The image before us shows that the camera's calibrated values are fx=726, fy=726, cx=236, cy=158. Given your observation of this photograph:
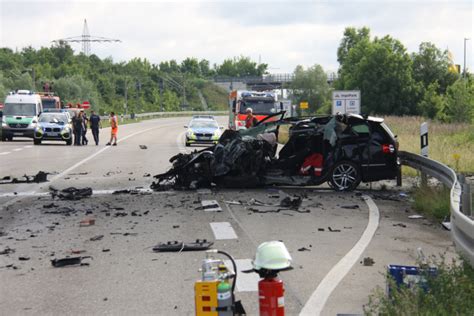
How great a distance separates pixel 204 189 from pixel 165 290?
332 inches

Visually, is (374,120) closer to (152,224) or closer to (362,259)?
(152,224)

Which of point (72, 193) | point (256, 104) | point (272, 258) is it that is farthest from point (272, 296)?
point (256, 104)

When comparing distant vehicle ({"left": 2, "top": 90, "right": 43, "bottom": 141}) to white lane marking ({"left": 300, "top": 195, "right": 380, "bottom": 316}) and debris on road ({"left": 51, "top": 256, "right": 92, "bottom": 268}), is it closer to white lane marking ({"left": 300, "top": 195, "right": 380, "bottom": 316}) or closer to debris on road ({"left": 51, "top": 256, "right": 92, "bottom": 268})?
white lane marking ({"left": 300, "top": 195, "right": 380, "bottom": 316})

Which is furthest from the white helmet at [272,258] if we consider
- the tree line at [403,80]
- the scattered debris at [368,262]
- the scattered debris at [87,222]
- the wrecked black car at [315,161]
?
the tree line at [403,80]

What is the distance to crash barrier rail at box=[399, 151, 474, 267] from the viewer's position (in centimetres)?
630

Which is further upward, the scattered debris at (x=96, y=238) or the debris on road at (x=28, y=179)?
the scattered debris at (x=96, y=238)

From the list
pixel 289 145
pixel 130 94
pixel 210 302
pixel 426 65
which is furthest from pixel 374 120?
pixel 130 94

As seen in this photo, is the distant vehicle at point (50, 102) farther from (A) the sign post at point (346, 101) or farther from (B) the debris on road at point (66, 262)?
(B) the debris on road at point (66, 262)

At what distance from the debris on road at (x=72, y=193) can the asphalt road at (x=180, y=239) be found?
10.7 inches

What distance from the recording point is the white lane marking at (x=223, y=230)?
966 centimetres

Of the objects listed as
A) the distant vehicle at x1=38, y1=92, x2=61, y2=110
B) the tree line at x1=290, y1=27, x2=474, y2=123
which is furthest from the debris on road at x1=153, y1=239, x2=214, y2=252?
the tree line at x1=290, y1=27, x2=474, y2=123

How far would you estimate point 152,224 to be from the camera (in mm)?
10836

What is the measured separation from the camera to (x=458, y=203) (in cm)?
787

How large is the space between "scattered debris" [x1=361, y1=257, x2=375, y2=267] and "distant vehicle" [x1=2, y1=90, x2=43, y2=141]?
34.6 m
